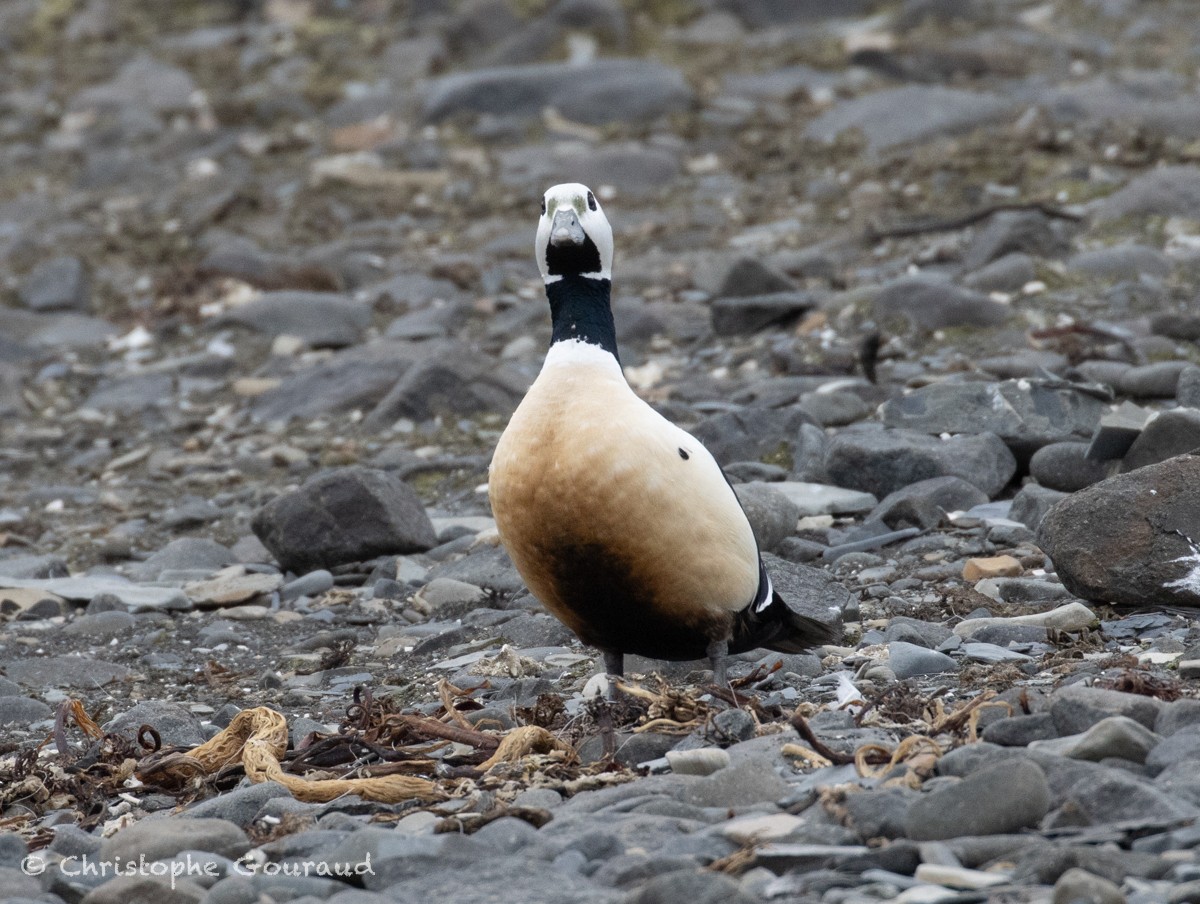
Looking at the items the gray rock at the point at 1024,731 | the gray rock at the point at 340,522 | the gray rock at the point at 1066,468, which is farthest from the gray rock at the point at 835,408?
the gray rock at the point at 1024,731

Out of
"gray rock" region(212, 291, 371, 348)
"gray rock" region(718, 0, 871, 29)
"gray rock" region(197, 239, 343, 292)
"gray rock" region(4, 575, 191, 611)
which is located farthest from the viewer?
"gray rock" region(718, 0, 871, 29)

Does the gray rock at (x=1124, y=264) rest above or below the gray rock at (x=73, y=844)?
below

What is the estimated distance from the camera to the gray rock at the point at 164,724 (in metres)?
5.98

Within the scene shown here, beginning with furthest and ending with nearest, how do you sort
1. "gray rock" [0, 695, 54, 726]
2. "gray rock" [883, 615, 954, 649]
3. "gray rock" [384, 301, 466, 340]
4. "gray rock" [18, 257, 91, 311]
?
"gray rock" [18, 257, 91, 311], "gray rock" [384, 301, 466, 340], "gray rock" [0, 695, 54, 726], "gray rock" [883, 615, 954, 649]

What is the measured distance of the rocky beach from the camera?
427 centimetres

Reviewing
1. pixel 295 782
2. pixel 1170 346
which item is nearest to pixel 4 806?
pixel 295 782

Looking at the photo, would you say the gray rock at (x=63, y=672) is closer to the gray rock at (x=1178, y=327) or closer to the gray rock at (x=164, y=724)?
the gray rock at (x=164, y=724)

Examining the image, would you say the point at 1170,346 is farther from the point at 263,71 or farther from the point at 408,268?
the point at 263,71

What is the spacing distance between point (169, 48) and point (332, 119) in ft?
11.9

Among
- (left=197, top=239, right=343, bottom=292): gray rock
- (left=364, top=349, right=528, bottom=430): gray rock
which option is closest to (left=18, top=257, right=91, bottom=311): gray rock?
(left=197, top=239, right=343, bottom=292): gray rock

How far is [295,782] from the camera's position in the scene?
5.01 metres

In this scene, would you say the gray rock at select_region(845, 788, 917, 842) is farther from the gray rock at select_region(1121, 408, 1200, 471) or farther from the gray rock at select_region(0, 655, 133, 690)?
the gray rock at select_region(0, 655, 133, 690)

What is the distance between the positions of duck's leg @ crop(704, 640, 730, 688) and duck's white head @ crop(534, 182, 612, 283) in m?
1.38

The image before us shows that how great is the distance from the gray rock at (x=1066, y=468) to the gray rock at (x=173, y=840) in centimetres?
473
